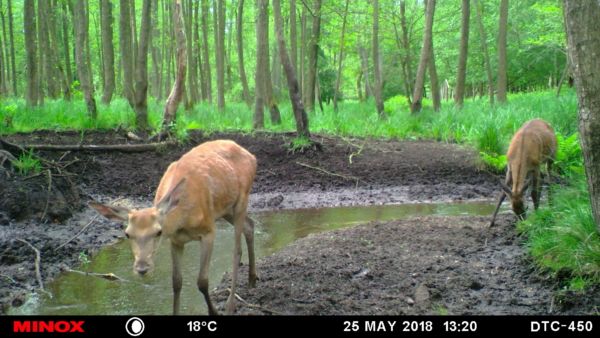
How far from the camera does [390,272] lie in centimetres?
648

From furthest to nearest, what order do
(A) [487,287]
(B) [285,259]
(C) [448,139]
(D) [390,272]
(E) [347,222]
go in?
1. (C) [448,139]
2. (E) [347,222]
3. (B) [285,259]
4. (D) [390,272]
5. (A) [487,287]

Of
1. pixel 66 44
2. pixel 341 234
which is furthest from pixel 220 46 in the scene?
pixel 341 234

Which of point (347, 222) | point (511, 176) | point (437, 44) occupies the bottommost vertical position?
point (347, 222)

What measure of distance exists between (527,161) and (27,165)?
8026 mm

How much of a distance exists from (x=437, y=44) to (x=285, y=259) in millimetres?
37836

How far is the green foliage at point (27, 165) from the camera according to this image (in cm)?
962

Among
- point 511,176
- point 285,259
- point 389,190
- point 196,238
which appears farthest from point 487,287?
point 389,190

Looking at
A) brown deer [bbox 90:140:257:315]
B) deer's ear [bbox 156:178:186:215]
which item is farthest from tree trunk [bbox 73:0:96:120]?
deer's ear [bbox 156:178:186:215]

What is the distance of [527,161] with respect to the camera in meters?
8.98

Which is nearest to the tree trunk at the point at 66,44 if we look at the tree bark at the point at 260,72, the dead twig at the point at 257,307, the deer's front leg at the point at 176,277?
the tree bark at the point at 260,72
